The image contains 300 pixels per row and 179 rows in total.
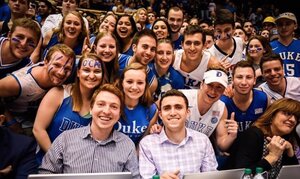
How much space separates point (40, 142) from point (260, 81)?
7.57 feet

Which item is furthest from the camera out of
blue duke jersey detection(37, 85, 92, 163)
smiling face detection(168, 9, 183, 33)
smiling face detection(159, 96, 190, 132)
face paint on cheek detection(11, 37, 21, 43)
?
smiling face detection(168, 9, 183, 33)

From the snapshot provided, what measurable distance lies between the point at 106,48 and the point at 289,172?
70.3 inches

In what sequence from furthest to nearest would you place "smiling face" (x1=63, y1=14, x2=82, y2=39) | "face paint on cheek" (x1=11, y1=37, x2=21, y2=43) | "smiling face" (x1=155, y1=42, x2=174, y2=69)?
"smiling face" (x1=63, y1=14, x2=82, y2=39), "smiling face" (x1=155, y1=42, x2=174, y2=69), "face paint on cheek" (x1=11, y1=37, x2=21, y2=43)

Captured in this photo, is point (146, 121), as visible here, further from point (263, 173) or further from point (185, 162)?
point (263, 173)

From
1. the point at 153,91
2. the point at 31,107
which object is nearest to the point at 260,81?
the point at 153,91

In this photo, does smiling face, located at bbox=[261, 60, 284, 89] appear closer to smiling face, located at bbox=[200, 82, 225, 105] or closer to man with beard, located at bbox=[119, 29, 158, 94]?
smiling face, located at bbox=[200, 82, 225, 105]

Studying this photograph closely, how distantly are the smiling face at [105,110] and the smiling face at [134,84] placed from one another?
37cm

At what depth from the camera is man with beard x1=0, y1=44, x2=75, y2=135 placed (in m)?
2.61

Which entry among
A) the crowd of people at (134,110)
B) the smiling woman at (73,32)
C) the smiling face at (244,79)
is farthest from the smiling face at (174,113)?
the smiling woman at (73,32)

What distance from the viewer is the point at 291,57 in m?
4.24

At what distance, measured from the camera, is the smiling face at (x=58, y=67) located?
268cm

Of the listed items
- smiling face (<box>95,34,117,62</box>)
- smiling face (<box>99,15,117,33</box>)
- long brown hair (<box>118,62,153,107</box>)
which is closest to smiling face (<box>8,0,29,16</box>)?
smiling face (<box>99,15,117,33</box>)

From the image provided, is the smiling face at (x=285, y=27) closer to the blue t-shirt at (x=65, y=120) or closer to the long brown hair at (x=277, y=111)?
the long brown hair at (x=277, y=111)

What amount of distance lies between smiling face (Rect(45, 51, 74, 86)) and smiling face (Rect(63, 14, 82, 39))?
2.65 ft
